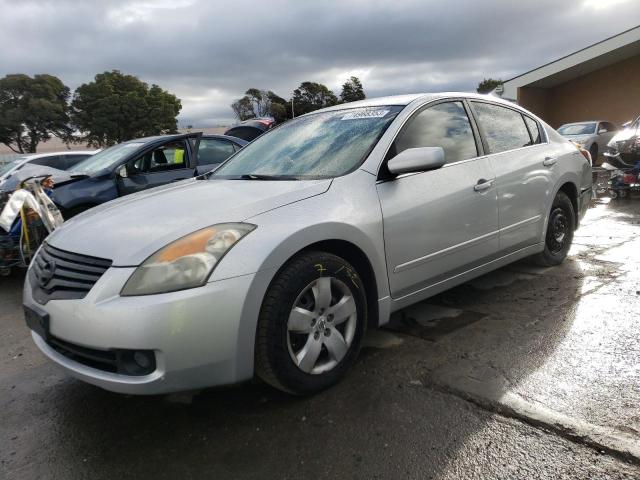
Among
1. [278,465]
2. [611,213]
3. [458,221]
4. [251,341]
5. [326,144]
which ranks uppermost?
[326,144]

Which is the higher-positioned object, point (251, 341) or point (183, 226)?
point (183, 226)

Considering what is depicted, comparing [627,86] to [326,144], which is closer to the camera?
[326,144]

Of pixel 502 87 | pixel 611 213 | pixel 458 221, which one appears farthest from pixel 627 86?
pixel 458 221

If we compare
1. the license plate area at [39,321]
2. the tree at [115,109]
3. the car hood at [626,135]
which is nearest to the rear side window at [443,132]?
the license plate area at [39,321]

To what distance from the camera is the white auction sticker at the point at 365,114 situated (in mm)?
3273

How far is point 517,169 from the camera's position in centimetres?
378

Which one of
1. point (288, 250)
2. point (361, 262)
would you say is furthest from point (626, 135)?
Result: point (288, 250)

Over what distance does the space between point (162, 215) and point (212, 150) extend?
15.7 ft

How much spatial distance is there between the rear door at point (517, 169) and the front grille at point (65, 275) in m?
2.71

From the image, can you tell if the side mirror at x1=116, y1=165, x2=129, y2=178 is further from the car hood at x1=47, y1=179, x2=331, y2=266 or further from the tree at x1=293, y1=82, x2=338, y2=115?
the tree at x1=293, y1=82, x2=338, y2=115

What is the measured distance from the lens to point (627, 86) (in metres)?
20.5

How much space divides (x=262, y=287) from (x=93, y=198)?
14.5 feet

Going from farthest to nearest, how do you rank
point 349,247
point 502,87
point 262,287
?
point 502,87 → point 349,247 → point 262,287

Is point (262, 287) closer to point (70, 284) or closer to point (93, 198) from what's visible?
point (70, 284)
